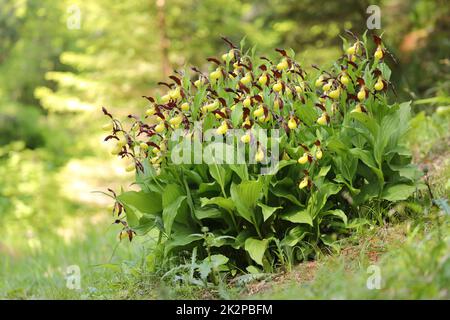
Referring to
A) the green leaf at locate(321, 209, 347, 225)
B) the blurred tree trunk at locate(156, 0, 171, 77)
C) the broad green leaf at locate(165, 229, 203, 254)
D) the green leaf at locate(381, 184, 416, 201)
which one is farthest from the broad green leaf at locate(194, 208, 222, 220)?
the blurred tree trunk at locate(156, 0, 171, 77)

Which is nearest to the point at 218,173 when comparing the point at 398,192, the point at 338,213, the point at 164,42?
the point at 338,213

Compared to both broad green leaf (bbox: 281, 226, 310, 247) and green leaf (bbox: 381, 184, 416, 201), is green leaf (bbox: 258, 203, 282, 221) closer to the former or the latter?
broad green leaf (bbox: 281, 226, 310, 247)

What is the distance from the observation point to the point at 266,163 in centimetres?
308

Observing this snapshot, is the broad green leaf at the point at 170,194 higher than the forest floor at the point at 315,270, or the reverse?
the broad green leaf at the point at 170,194

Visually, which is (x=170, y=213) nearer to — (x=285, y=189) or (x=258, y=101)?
(x=285, y=189)

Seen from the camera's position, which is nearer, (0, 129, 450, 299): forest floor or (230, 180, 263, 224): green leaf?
(0, 129, 450, 299): forest floor

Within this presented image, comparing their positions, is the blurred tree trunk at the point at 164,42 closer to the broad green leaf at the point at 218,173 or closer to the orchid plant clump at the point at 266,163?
the orchid plant clump at the point at 266,163

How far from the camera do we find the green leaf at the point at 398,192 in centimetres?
317

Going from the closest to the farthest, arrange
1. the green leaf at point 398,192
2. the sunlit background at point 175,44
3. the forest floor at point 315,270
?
the forest floor at point 315,270
the green leaf at point 398,192
the sunlit background at point 175,44

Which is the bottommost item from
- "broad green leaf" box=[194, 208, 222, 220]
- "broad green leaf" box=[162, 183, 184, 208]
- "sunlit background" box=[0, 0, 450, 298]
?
"broad green leaf" box=[194, 208, 222, 220]

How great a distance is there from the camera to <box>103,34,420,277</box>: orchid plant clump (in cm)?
307

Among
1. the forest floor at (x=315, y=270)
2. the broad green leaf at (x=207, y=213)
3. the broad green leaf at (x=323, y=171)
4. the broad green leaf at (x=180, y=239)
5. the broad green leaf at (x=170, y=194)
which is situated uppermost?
the broad green leaf at (x=323, y=171)

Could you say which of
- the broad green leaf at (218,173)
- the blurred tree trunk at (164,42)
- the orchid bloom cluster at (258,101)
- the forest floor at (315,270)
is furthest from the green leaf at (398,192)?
the blurred tree trunk at (164,42)
